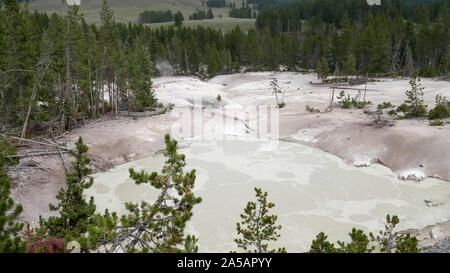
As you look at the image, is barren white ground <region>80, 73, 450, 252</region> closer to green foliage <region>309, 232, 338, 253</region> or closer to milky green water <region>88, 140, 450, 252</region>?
milky green water <region>88, 140, 450, 252</region>

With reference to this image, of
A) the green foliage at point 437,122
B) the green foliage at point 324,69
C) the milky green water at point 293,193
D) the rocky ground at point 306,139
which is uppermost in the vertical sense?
the green foliage at point 324,69

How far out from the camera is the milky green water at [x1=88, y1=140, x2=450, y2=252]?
52.4 ft

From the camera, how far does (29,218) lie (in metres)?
15.9

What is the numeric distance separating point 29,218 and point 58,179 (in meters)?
4.94

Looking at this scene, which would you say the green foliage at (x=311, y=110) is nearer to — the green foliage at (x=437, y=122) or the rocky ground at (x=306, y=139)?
the rocky ground at (x=306, y=139)

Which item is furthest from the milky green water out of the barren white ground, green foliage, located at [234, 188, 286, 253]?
green foliage, located at [234, 188, 286, 253]

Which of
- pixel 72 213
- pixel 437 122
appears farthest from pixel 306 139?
pixel 72 213

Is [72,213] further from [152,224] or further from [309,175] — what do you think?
[309,175]

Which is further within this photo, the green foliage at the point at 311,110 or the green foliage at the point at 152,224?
the green foliage at the point at 311,110

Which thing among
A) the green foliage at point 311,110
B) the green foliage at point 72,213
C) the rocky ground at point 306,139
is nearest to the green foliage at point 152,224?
the green foliage at point 72,213

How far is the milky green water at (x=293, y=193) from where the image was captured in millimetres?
15977
